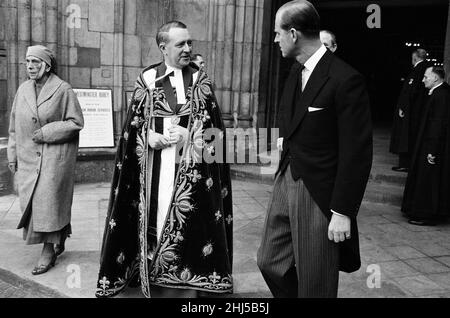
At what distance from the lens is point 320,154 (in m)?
2.70

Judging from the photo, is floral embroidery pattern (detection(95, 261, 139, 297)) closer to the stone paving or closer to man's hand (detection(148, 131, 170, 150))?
the stone paving

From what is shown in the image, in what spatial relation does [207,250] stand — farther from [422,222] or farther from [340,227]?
[422,222]

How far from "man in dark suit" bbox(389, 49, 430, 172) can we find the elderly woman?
207 inches

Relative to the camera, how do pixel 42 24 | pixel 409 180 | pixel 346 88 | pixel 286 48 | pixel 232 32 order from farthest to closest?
pixel 232 32 < pixel 42 24 < pixel 409 180 < pixel 286 48 < pixel 346 88

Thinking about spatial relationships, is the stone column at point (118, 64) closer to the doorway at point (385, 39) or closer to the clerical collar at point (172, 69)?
the doorway at point (385, 39)

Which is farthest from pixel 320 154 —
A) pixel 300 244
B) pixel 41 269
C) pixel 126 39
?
pixel 126 39

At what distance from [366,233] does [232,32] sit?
4.05 m

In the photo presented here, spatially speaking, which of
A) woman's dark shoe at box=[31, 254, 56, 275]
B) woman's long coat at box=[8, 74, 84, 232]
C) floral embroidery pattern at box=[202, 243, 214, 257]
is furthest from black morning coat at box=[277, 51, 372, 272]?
woman's dark shoe at box=[31, 254, 56, 275]

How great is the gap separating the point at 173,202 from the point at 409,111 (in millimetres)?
5779

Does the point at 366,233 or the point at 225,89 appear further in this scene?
the point at 225,89

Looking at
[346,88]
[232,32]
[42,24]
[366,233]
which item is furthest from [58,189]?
[232,32]

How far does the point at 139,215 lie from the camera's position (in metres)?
3.80

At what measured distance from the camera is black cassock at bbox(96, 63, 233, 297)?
12.1ft
